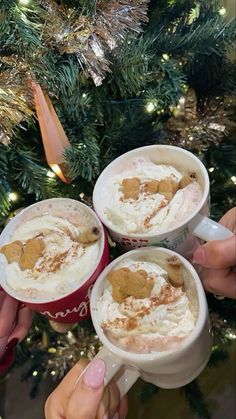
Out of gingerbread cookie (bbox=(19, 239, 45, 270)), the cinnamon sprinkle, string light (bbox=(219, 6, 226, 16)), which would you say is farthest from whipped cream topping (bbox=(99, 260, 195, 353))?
string light (bbox=(219, 6, 226, 16))

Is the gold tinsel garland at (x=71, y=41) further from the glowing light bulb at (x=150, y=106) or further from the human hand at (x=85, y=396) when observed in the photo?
the human hand at (x=85, y=396)

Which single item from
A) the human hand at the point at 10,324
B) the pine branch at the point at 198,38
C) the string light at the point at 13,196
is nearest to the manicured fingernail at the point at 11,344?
the human hand at the point at 10,324

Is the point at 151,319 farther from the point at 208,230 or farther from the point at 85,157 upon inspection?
the point at 85,157

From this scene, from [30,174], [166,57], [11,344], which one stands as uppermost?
[166,57]

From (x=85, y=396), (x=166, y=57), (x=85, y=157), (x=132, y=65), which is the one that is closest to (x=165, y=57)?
(x=166, y=57)

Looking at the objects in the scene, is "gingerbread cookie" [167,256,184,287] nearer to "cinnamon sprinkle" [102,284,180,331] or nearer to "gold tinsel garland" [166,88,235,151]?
"cinnamon sprinkle" [102,284,180,331]
